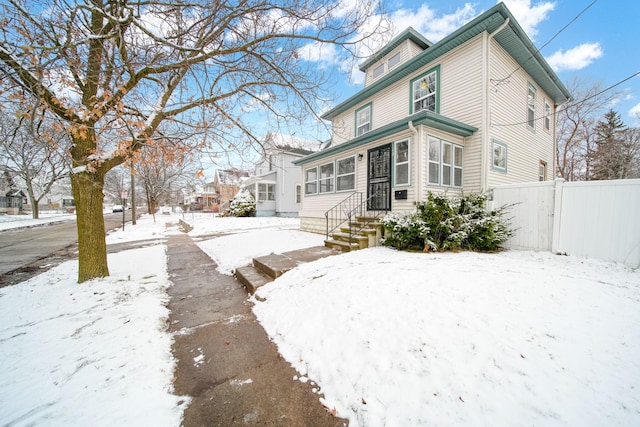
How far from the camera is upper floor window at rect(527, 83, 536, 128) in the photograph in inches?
368

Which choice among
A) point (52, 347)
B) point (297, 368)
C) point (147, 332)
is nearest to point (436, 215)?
point (297, 368)

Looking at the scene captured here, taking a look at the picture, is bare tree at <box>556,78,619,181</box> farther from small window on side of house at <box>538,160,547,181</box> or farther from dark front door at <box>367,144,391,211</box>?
dark front door at <box>367,144,391,211</box>

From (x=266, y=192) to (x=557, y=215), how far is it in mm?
19142

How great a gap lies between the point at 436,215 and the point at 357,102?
7.73 m

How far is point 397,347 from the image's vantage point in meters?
2.31

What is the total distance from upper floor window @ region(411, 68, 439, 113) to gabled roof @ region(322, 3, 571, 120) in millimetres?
463

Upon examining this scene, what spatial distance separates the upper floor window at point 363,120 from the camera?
10.8 meters

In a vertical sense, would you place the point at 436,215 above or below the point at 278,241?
above

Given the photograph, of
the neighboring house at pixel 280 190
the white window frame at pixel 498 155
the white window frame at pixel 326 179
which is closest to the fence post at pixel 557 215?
the white window frame at pixel 498 155

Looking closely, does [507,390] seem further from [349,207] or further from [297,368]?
[349,207]

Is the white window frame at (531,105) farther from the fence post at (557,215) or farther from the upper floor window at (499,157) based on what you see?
the fence post at (557,215)

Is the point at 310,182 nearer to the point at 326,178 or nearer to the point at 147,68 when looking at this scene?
the point at 326,178

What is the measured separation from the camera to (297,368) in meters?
2.40

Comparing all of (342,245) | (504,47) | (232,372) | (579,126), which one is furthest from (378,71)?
(579,126)
